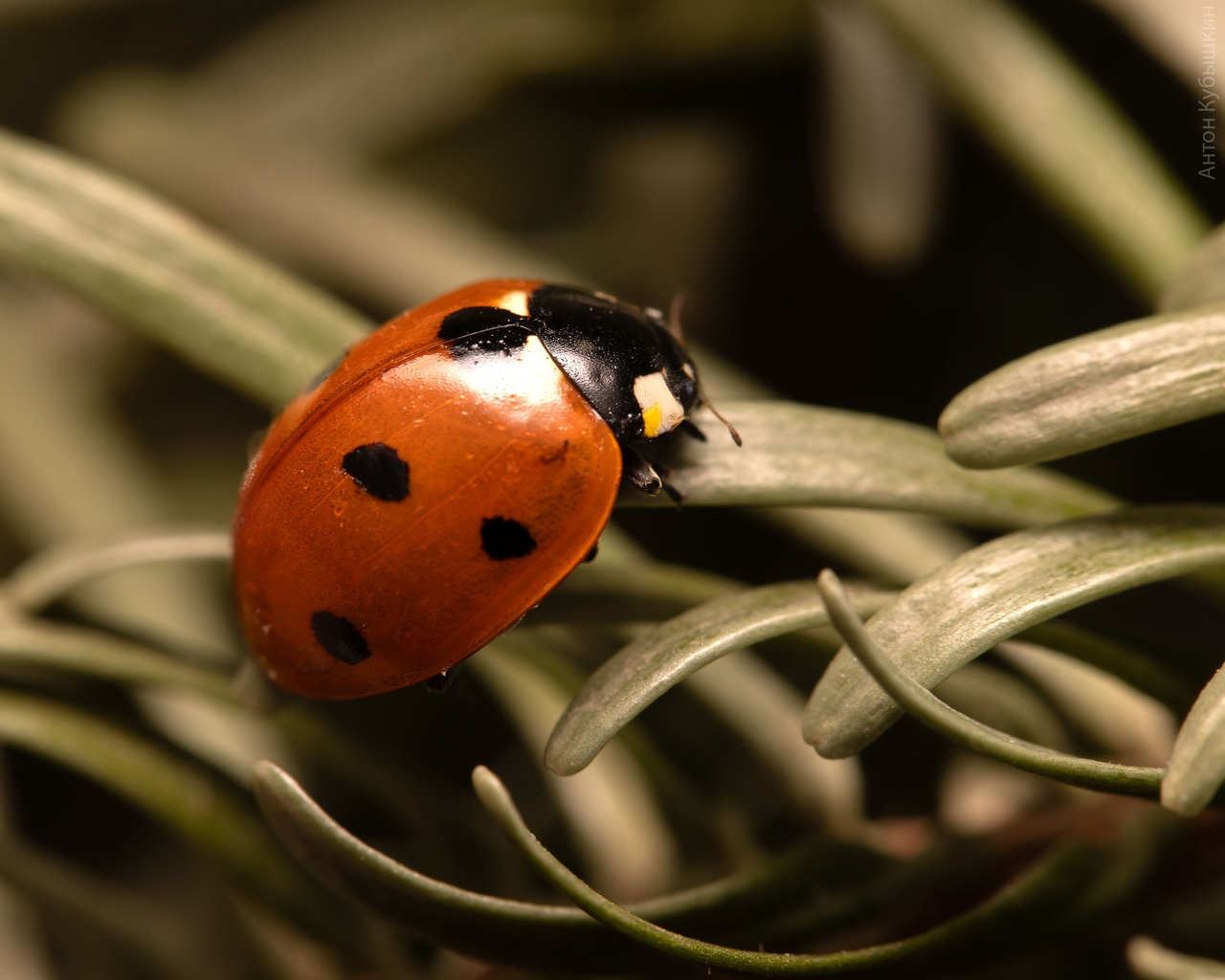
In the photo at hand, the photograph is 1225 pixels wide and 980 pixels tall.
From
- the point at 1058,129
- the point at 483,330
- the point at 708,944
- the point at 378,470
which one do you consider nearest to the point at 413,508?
the point at 378,470

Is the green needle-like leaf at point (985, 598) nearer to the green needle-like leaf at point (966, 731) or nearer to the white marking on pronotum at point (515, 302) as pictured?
the green needle-like leaf at point (966, 731)

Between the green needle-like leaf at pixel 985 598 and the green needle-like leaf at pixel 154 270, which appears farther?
the green needle-like leaf at pixel 154 270

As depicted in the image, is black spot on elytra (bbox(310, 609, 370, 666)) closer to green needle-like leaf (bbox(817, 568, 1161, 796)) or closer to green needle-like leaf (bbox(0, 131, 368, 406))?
green needle-like leaf (bbox(0, 131, 368, 406))

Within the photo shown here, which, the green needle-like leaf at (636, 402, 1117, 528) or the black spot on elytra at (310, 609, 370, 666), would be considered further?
the black spot on elytra at (310, 609, 370, 666)

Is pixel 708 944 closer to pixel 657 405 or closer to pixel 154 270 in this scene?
pixel 657 405

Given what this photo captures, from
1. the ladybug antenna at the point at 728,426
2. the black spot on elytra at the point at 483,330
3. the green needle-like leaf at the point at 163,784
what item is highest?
the black spot on elytra at the point at 483,330

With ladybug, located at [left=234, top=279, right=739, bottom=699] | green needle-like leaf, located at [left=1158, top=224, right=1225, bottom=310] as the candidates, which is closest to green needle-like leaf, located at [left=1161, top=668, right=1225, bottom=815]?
green needle-like leaf, located at [left=1158, top=224, right=1225, bottom=310]

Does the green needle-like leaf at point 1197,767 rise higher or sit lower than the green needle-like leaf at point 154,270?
lower

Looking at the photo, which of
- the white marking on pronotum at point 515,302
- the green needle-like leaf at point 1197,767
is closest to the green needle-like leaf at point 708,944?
the green needle-like leaf at point 1197,767
